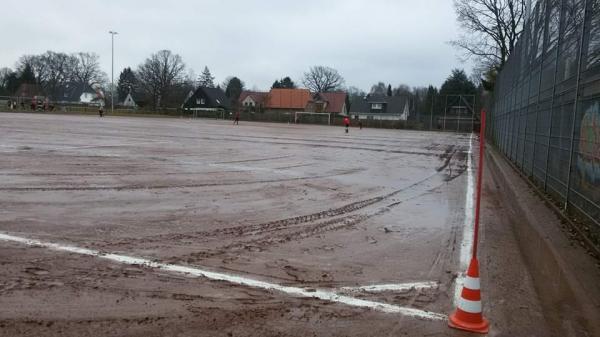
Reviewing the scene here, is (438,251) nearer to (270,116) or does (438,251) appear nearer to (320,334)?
(320,334)

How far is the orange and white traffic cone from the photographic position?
392cm

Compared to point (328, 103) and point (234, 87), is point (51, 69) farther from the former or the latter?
point (328, 103)

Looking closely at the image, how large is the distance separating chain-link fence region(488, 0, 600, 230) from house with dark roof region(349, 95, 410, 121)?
311 ft

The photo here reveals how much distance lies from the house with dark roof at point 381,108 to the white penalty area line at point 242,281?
103578 millimetres

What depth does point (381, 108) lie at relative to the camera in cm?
10975

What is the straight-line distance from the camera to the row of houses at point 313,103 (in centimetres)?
10762

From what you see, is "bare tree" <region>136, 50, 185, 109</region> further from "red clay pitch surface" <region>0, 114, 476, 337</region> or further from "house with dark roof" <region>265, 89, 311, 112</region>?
"red clay pitch surface" <region>0, 114, 476, 337</region>

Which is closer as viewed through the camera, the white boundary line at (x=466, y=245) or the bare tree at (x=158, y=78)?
the white boundary line at (x=466, y=245)

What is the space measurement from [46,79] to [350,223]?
135 m

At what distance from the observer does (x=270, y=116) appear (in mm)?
84562

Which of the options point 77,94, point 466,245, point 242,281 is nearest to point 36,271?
point 242,281

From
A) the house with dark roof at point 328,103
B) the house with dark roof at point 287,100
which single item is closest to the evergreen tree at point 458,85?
the house with dark roof at point 328,103

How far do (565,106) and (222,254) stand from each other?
702cm

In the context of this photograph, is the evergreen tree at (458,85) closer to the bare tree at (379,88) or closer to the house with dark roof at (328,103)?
the house with dark roof at (328,103)
